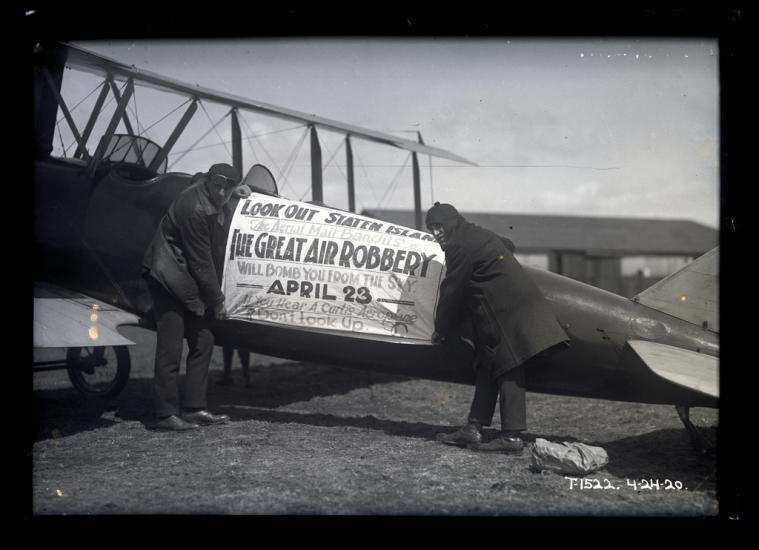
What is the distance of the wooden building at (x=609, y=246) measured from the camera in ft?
77.1

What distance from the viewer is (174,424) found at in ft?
18.2

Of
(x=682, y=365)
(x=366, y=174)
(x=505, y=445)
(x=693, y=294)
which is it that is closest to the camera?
(x=682, y=365)

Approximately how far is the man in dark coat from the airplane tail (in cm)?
94

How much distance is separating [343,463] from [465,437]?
42.5 inches

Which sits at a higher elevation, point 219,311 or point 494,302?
point 494,302

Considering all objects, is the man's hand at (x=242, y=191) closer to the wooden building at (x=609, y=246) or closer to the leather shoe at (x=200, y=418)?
the leather shoe at (x=200, y=418)

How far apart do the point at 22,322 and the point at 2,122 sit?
1.35 m

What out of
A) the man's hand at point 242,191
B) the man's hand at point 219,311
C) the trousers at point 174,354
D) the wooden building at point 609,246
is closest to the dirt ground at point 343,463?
the trousers at point 174,354

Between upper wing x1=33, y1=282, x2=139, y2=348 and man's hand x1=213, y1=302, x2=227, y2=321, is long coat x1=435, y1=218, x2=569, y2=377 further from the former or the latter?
upper wing x1=33, y1=282, x2=139, y2=348

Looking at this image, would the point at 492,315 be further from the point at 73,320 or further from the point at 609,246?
the point at 609,246

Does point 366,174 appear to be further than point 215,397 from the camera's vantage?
Yes

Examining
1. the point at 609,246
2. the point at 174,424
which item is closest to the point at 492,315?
the point at 174,424

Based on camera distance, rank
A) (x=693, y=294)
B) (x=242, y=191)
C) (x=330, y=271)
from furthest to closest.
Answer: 1. (x=242, y=191)
2. (x=330, y=271)
3. (x=693, y=294)

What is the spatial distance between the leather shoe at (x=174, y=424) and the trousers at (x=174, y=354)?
0.05 m
